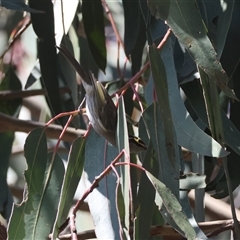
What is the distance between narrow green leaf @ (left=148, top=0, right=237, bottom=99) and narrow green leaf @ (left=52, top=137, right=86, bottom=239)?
313 millimetres

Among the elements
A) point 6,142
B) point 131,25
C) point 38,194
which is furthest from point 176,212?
point 6,142

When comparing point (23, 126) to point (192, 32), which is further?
point (23, 126)

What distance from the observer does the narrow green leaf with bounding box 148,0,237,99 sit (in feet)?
2.57

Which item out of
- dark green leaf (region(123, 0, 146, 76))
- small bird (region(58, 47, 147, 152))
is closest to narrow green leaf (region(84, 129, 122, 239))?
small bird (region(58, 47, 147, 152))

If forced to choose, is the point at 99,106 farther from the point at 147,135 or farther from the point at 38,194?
the point at 38,194

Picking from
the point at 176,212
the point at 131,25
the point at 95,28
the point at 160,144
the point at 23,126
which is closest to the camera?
the point at 176,212

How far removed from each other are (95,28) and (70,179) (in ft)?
1.47

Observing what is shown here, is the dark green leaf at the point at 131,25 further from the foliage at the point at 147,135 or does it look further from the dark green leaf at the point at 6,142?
the dark green leaf at the point at 6,142

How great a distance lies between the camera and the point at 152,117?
90 centimetres

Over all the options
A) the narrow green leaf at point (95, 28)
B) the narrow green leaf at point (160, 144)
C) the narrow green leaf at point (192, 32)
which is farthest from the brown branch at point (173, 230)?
the narrow green leaf at point (95, 28)

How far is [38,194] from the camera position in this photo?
103cm

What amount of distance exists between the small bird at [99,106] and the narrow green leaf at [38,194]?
16 cm

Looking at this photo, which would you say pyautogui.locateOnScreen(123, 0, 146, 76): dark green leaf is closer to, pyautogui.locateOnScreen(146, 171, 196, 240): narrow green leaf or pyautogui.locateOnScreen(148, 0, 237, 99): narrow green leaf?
pyautogui.locateOnScreen(148, 0, 237, 99): narrow green leaf

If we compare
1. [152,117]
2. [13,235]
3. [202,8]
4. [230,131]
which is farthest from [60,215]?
[202,8]
